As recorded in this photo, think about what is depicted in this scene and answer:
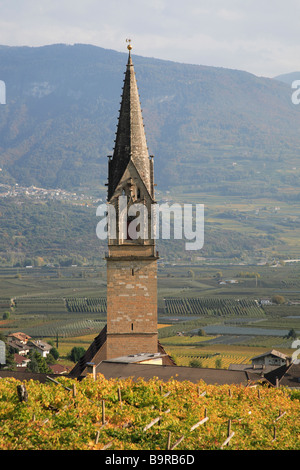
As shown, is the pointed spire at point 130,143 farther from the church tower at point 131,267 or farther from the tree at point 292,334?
the tree at point 292,334

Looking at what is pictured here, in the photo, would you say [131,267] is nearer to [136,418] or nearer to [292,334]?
[136,418]

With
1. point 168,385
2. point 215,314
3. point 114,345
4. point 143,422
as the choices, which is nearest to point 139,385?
point 168,385

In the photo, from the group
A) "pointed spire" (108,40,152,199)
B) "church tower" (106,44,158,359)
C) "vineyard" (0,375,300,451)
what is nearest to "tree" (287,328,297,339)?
"church tower" (106,44,158,359)

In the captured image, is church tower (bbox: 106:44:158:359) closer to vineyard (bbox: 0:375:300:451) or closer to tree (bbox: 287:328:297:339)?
vineyard (bbox: 0:375:300:451)

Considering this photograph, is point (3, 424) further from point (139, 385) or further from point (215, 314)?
point (215, 314)

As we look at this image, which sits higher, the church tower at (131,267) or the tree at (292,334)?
the church tower at (131,267)

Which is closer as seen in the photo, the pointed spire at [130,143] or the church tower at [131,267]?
the church tower at [131,267]

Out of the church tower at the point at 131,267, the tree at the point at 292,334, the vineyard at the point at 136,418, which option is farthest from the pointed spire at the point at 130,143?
the tree at the point at 292,334

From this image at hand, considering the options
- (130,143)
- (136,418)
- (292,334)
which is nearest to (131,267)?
(130,143)
